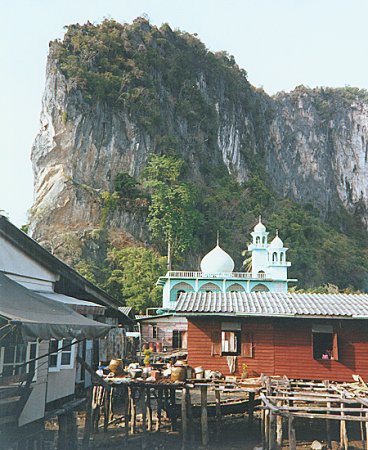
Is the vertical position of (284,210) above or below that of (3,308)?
above

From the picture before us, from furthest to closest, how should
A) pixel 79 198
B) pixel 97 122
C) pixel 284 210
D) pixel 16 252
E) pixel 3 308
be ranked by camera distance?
pixel 284 210
pixel 97 122
pixel 79 198
pixel 16 252
pixel 3 308

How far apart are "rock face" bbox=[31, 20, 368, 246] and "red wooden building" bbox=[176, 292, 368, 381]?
1403 inches

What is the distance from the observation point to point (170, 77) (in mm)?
66375

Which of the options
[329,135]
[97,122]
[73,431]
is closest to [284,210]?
[97,122]

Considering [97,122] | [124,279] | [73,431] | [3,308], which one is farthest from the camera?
[97,122]

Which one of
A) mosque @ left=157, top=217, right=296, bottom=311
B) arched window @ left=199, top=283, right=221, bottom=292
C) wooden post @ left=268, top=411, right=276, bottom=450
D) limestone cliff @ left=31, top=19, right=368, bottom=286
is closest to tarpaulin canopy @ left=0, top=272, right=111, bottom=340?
wooden post @ left=268, top=411, right=276, bottom=450

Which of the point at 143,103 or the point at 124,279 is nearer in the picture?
the point at 124,279

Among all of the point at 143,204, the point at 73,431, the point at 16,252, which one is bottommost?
the point at 73,431

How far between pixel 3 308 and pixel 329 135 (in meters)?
92.4

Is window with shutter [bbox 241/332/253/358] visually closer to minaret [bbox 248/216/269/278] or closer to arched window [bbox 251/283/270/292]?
arched window [bbox 251/283/270/292]

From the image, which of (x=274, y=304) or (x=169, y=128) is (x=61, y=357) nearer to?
(x=274, y=304)

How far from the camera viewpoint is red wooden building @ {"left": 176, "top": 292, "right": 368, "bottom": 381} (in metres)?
16.2

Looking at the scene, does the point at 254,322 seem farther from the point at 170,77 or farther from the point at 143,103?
the point at 170,77

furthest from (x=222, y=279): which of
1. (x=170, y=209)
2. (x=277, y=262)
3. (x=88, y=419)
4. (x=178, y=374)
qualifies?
(x=88, y=419)
